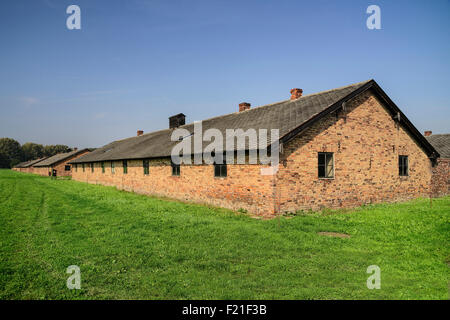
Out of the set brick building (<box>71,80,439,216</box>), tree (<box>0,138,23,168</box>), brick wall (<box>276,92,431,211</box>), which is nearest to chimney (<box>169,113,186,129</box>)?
brick building (<box>71,80,439,216</box>)

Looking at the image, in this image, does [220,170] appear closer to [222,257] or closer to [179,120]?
[222,257]

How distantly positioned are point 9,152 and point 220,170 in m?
164

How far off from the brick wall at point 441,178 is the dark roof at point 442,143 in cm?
721

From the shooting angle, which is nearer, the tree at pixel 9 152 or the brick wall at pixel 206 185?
the brick wall at pixel 206 185

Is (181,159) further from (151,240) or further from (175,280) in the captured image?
(175,280)

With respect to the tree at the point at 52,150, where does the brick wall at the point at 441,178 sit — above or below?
below

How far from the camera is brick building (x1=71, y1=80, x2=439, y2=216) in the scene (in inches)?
457

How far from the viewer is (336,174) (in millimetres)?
13008

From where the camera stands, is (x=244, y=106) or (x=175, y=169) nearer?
(x=175, y=169)

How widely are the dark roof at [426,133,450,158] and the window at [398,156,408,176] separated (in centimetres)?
1218

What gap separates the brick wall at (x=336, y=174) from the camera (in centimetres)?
1154

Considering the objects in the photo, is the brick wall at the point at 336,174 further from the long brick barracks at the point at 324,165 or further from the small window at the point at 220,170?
the small window at the point at 220,170

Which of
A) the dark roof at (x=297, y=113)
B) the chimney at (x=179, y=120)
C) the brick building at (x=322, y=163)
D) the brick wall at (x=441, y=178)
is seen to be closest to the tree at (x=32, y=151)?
the chimney at (x=179, y=120)

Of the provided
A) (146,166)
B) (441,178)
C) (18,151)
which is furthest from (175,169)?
(18,151)
